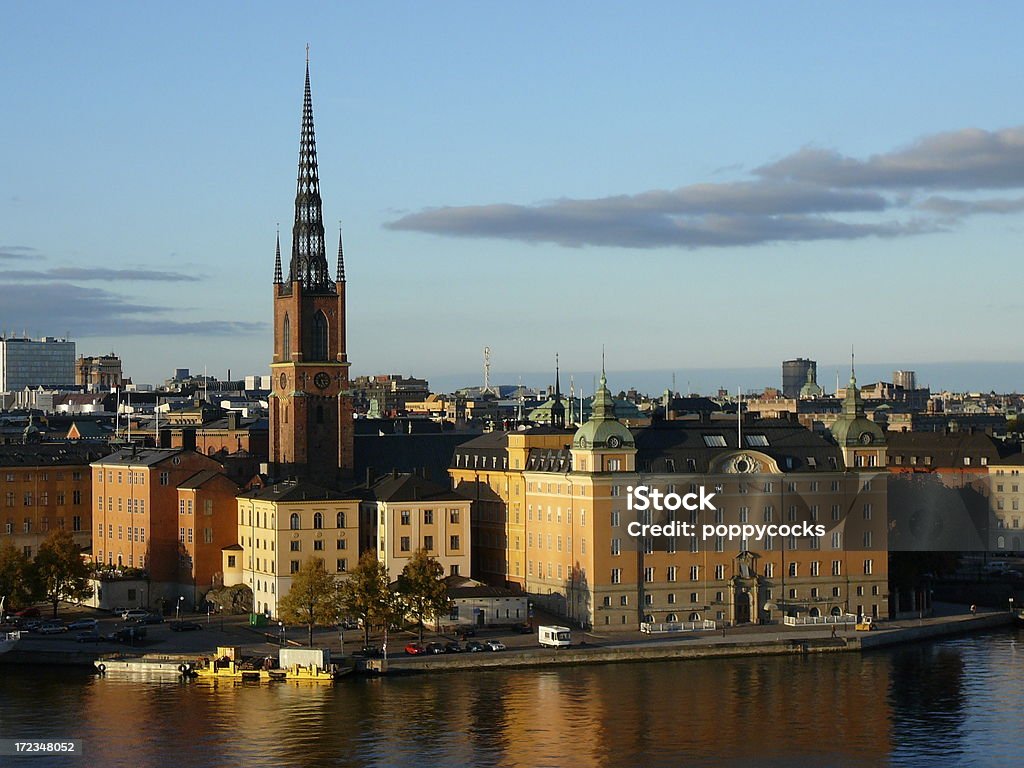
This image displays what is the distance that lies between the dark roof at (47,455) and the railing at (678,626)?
133 feet

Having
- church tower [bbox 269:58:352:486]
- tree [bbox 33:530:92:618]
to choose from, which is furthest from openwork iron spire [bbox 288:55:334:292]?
tree [bbox 33:530:92:618]

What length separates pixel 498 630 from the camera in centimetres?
9675

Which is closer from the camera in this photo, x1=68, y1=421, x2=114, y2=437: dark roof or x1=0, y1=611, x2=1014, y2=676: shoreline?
x1=0, y1=611, x2=1014, y2=676: shoreline

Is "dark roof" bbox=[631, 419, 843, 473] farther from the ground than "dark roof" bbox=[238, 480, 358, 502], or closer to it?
farther from the ground

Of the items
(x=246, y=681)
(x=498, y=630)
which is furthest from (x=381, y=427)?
(x=246, y=681)

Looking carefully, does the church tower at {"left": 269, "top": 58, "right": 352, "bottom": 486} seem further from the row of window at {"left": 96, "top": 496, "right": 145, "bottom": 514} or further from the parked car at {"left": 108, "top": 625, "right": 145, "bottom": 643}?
the parked car at {"left": 108, "top": 625, "right": 145, "bottom": 643}

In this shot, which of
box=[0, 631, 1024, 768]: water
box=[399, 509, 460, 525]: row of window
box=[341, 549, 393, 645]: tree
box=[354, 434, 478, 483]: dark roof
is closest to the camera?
box=[0, 631, 1024, 768]: water

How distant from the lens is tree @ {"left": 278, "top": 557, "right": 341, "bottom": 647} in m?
92.1

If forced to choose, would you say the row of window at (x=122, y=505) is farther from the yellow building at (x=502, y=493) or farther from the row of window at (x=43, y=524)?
the yellow building at (x=502, y=493)

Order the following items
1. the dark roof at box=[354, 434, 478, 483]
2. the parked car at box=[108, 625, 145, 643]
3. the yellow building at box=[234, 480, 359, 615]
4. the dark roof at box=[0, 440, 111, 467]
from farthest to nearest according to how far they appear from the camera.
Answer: the dark roof at box=[0, 440, 111, 467], the dark roof at box=[354, 434, 478, 483], the yellow building at box=[234, 480, 359, 615], the parked car at box=[108, 625, 145, 643]

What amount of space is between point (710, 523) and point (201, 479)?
26973 millimetres

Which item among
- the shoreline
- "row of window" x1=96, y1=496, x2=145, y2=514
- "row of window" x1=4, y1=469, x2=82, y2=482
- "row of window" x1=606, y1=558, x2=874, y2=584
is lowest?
the shoreline

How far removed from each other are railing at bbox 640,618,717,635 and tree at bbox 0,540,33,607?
30.3m

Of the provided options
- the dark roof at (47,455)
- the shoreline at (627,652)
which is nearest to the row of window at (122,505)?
the dark roof at (47,455)
